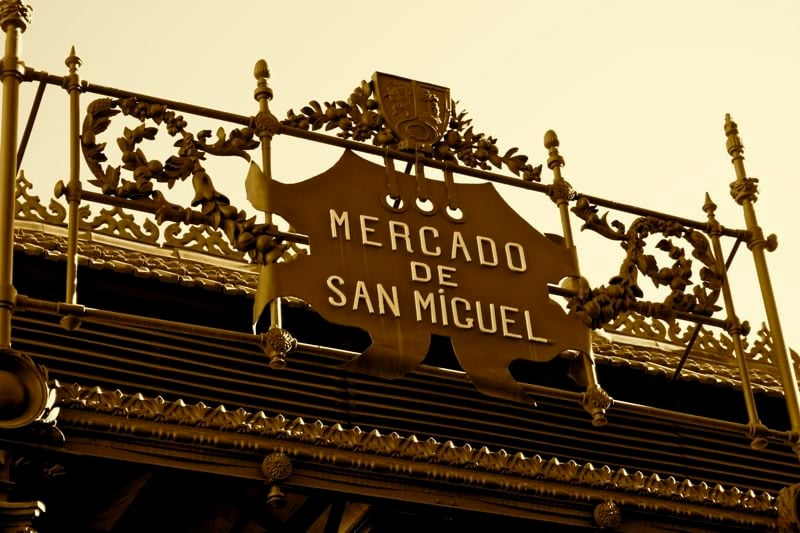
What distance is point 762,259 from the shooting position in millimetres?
11375

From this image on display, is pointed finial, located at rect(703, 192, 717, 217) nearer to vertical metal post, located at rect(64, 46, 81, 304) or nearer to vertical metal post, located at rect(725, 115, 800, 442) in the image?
vertical metal post, located at rect(725, 115, 800, 442)

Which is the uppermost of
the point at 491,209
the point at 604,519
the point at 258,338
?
the point at 491,209

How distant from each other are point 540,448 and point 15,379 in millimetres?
3650

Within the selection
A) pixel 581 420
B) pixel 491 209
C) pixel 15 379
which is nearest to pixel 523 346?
pixel 491 209

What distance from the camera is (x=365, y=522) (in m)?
9.79

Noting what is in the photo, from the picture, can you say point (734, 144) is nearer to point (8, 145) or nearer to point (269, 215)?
point (269, 215)

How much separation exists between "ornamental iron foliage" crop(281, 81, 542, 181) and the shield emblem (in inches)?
1.3

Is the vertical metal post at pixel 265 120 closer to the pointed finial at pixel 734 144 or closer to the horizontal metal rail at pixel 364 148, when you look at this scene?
the horizontal metal rail at pixel 364 148

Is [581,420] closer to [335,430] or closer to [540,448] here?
[540,448]

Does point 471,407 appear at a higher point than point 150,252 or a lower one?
lower

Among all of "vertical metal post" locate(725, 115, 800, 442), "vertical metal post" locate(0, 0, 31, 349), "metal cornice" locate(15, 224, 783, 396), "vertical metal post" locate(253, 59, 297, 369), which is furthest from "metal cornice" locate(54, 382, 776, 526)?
"metal cornice" locate(15, 224, 783, 396)

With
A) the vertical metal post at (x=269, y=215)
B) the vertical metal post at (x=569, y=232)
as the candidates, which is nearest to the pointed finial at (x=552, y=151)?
the vertical metal post at (x=569, y=232)

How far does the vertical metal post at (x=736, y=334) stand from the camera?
34.5 ft

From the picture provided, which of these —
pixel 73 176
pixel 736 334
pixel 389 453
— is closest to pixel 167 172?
pixel 73 176
